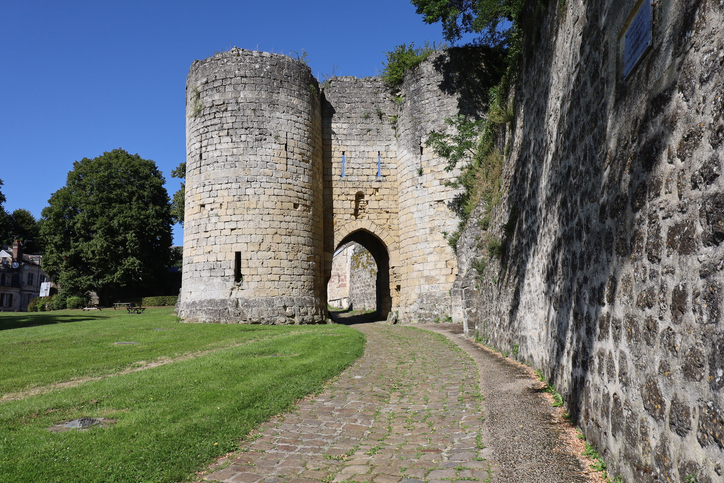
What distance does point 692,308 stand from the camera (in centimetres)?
266

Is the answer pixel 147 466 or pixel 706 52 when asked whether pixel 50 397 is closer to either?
pixel 147 466

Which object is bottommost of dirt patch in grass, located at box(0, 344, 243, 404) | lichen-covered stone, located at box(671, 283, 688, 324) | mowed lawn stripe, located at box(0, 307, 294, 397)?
dirt patch in grass, located at box(0, 344, 243, 404)

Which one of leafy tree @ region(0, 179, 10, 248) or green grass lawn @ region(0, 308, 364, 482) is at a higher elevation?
leafy tree @ region(0, 179, 10, 248)

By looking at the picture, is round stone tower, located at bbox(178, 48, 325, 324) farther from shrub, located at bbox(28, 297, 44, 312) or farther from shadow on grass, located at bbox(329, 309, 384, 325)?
shrub, located at bbox(28, 297, 44, 312)

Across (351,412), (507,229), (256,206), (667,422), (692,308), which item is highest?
(256,206)

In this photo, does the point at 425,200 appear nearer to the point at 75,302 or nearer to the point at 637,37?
the point at 637,37

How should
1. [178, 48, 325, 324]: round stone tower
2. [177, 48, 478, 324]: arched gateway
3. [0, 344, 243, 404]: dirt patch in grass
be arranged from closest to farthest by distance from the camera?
[0, 344, 243, 404]: dirt patch in grass, [178, 48, 325, 324]: round stone tower, [177, 48, 478, 324]: arched gateway

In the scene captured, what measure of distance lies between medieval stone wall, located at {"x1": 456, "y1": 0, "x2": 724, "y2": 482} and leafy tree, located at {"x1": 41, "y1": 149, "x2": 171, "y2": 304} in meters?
32.2

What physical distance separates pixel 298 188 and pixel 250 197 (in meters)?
1.79

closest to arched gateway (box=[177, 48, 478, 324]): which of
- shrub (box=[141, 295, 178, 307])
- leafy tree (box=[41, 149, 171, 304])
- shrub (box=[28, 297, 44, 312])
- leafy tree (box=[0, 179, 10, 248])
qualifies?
shrub (box=[141, 295, 178, 307])

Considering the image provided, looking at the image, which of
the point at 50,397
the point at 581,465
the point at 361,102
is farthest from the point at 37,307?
the point at 581,465

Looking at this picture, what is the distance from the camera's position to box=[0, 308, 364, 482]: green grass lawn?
384cm

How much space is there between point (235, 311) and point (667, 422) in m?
15.5

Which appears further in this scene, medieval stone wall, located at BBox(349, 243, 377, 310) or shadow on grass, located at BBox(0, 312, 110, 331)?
medieval stone wall, located at BBox(349, 243, 377, 310)
